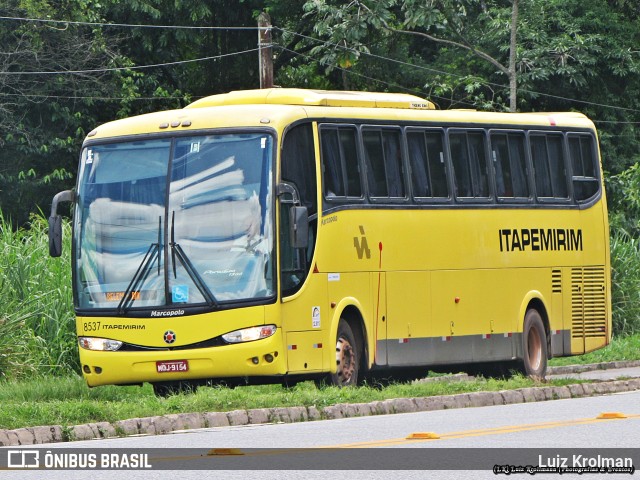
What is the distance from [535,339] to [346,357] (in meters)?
5.09

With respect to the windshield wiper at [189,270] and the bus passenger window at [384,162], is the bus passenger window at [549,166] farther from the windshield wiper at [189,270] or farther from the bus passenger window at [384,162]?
the windshield wiper at [189,270]

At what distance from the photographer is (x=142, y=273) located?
18906mm

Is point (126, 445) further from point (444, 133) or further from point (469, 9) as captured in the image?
point (469, 9)

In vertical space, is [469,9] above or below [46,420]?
above

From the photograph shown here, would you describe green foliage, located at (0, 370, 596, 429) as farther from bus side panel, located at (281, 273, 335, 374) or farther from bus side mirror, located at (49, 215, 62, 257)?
bus side mirror, located at (49, 215, 62, 257)

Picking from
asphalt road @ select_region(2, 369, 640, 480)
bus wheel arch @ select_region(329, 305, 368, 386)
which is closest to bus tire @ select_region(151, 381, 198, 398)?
bus wheel arch @ select_region(329, 305, 368, 386)

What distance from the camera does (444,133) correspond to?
22422 mm

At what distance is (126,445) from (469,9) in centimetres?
2904

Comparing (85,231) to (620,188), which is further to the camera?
(620,188)

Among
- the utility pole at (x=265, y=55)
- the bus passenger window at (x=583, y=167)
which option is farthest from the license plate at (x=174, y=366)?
the utility pole at (x=265, y=55)

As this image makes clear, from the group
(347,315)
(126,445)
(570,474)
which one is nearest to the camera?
(570,474)

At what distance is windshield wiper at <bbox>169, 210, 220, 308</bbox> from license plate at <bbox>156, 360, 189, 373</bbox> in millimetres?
735

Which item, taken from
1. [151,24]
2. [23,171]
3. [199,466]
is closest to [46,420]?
[199,466]

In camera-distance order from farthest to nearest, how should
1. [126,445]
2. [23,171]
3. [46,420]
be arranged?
1. [23,171]
2. [46,420]
3. [126,445]
